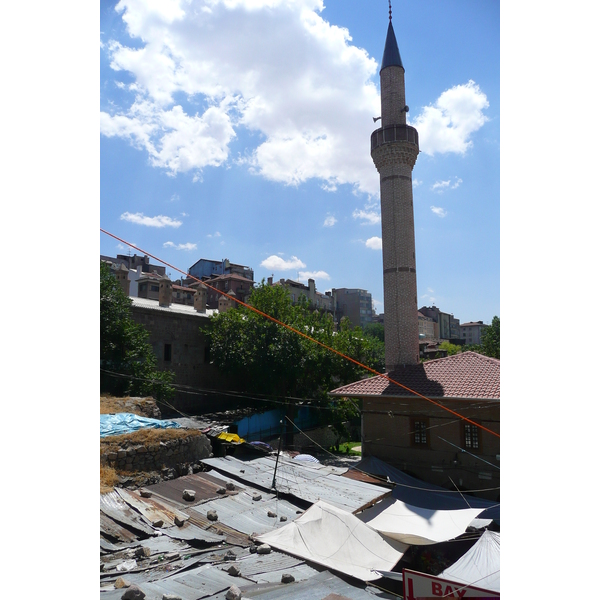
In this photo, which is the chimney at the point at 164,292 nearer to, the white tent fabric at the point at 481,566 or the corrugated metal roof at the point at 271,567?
the corrugated metal roof at the point at 271,567

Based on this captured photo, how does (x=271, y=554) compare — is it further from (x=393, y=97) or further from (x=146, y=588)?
(x=393, y=97)

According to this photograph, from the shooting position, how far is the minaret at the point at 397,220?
1973 centimetres

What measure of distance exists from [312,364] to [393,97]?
13426 mm

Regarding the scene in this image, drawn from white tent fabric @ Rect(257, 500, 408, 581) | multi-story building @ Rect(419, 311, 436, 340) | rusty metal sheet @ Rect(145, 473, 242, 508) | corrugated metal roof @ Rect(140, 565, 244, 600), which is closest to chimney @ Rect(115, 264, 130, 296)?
rusty metal sheet @ Rect(145, 473, 242, 508)

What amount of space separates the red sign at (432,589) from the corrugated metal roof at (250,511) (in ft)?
10.7

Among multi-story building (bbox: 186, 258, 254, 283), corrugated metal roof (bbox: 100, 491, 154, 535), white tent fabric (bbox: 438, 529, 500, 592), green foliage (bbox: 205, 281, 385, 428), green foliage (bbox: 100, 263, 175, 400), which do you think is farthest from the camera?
multi-story building (bbox: 186, 258, 254, 283)

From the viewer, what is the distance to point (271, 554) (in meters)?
7.66

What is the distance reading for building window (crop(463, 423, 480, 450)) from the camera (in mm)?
15055

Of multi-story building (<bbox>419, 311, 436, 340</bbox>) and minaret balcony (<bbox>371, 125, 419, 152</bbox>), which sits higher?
minaret balcony (<bbox>371, 125, 419, 152</bbox>)

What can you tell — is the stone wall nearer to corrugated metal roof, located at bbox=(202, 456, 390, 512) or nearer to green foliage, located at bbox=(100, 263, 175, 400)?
corrugated metal roof, located at bbox=(202, 456, 390, 512)

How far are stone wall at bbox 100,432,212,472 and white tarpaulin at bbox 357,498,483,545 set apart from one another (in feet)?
14.4

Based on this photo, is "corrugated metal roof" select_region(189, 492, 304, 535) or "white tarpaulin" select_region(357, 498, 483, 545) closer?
"corrugated metal roof" select_region(189, 492, 304, 535)

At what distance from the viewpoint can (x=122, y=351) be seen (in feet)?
64.3

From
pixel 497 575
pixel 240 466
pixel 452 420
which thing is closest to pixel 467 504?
pixel 452 420
